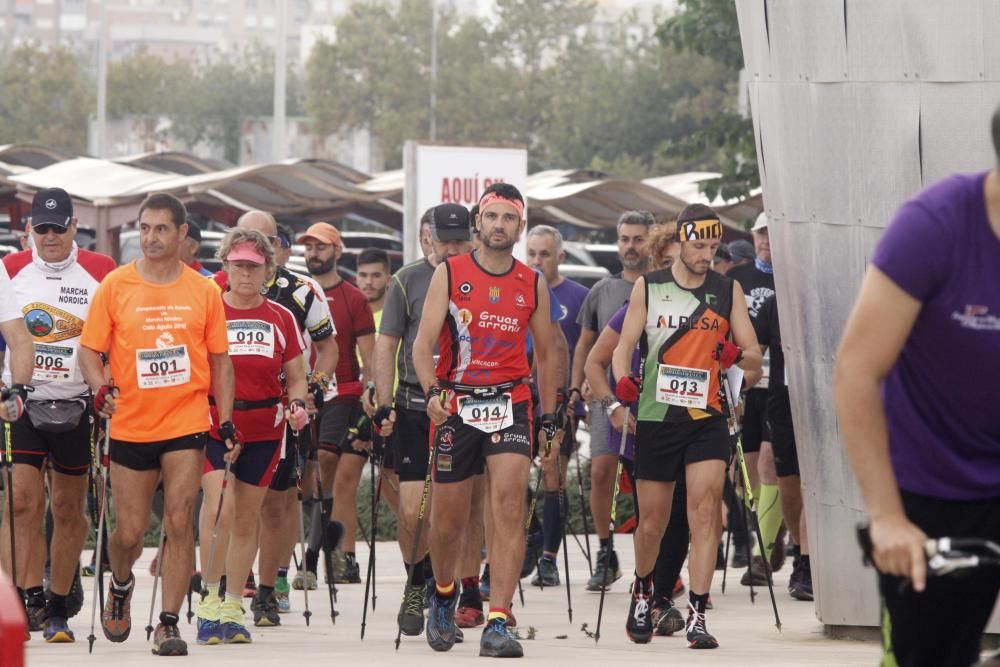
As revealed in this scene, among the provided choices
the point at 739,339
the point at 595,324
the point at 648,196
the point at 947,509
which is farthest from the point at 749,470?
the point at 648,196

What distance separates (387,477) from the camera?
39.7 ft

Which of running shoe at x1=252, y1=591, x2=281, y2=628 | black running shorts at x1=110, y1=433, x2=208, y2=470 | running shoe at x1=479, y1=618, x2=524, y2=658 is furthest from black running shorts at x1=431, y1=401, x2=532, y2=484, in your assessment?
running shoe at x1=252, y1=591, x2=281, y2=628

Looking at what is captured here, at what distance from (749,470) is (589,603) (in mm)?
1785

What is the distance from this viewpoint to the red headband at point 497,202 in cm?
908

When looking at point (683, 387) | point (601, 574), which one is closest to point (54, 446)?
point (683, 387)

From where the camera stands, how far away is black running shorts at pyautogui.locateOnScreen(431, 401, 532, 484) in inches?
353

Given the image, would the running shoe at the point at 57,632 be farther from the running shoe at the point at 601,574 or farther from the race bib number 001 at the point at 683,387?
the running shoe at the point at 601,574

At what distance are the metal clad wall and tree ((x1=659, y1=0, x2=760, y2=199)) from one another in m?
9.56

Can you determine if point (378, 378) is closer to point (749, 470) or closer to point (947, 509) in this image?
point (749, 470)

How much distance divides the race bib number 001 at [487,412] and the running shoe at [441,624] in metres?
0.85

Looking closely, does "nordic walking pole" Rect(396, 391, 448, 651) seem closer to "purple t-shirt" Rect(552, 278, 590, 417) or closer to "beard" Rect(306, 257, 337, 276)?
"beard" Rect(306, 257, 337, 276)

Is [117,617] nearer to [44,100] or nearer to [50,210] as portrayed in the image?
[50,210]

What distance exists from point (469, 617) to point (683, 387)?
1.75 m

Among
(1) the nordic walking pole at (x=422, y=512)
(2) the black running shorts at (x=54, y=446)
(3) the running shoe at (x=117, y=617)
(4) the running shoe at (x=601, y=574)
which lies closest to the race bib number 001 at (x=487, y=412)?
(1) the nordic walking pole at (x=422, y=512)
